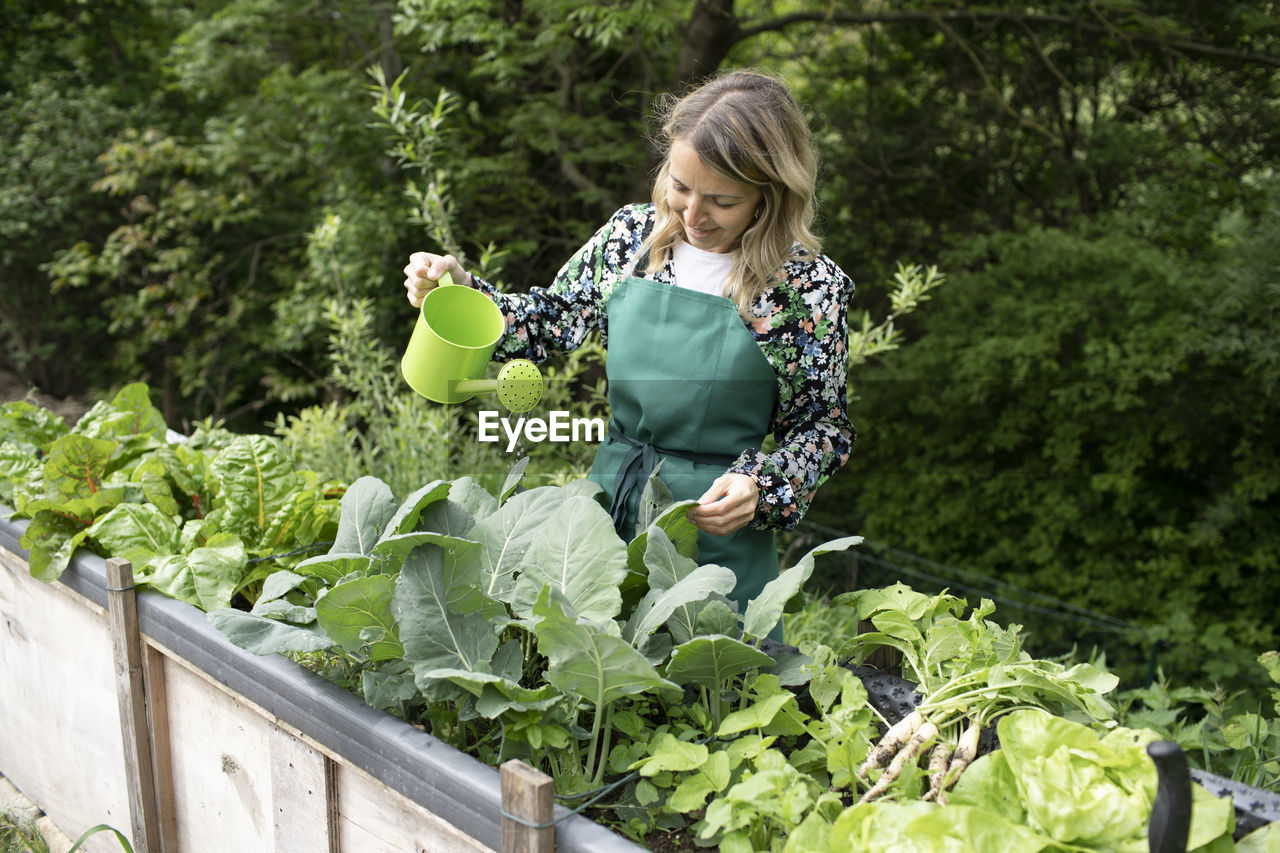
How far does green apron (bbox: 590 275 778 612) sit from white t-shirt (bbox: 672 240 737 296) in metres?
0.03

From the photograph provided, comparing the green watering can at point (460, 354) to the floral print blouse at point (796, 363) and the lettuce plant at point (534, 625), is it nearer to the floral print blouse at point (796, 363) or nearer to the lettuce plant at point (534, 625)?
the floral print blouse at point (796, 363)

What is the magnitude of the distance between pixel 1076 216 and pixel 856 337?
2.66 meters

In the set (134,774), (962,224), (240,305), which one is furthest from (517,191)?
(134,774)

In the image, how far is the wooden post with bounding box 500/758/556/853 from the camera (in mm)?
905

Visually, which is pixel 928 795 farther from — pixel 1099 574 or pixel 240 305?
pixel 240 305

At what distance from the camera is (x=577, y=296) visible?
165 centimetres

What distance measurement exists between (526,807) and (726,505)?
559 millimetres

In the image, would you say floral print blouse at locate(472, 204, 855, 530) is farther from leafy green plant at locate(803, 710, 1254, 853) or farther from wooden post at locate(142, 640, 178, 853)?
wooden post at locate(142, 640, 178, 853)

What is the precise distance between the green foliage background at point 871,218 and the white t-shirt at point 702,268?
174cm

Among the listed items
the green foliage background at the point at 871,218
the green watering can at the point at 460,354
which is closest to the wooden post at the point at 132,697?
the green watering can at the point at 460,354

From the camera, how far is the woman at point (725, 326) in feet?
4.59

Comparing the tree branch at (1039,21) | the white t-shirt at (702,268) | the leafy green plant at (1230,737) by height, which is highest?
the tree branch at (1039,21)

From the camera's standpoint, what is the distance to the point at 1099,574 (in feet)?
14.9

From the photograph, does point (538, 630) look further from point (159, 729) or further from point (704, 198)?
point (159, 729)
